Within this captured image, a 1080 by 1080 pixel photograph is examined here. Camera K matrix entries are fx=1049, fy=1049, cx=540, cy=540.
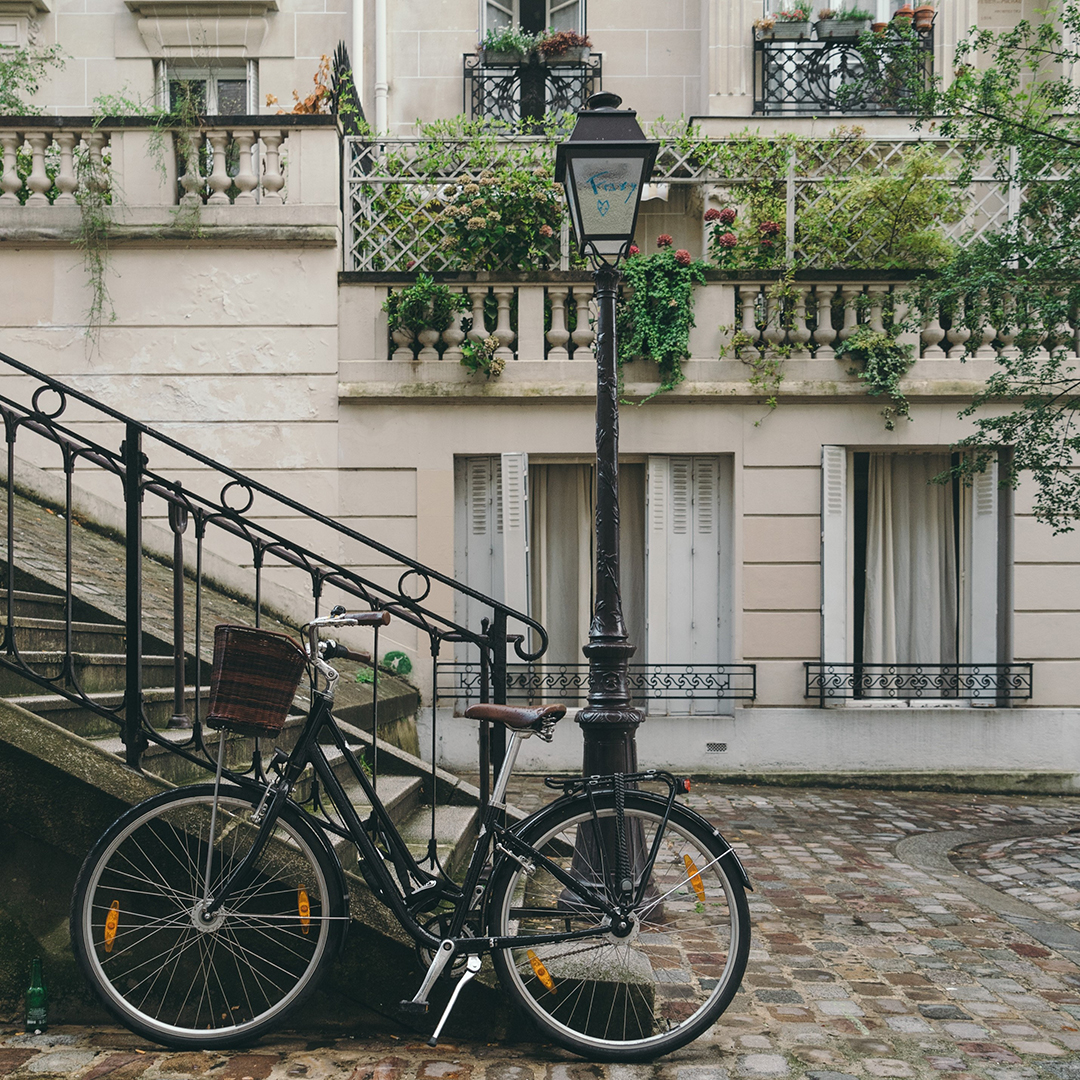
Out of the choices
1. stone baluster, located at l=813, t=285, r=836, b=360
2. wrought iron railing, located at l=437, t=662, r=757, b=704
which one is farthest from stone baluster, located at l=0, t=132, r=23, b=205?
stone baluster, located at l=813, t=285, r=836, b=360

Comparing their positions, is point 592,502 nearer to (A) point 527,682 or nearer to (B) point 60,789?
(A) point 527,682

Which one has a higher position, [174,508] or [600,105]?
[600,105]

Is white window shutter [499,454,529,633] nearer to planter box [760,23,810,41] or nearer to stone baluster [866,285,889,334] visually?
stone baluster [866,285,889,334]

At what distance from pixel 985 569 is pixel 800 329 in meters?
2.72

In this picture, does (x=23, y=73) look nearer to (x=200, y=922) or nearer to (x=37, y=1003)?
(x=37, y=1003)

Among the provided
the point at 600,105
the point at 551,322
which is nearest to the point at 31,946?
the point at 600,105

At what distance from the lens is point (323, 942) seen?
332 centimetres

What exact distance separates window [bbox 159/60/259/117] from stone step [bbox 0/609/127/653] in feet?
28.2

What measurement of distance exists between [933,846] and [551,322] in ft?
17.4

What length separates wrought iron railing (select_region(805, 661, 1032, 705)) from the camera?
30.3ft

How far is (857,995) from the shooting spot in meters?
4.07

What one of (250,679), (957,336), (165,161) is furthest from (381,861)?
(957,336)

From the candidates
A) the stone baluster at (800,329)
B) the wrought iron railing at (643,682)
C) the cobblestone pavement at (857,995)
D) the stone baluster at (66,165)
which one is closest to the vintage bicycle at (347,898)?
the cobblestone pavement at (857,995)

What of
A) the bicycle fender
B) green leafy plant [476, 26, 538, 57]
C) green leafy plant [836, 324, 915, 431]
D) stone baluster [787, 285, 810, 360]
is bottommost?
the bicycle fender
